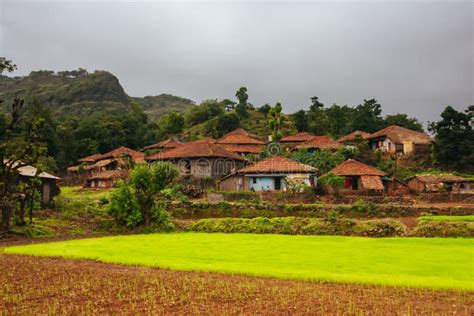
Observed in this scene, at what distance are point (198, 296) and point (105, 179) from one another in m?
49.3

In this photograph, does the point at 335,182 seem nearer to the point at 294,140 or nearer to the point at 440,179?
the point at 440,179

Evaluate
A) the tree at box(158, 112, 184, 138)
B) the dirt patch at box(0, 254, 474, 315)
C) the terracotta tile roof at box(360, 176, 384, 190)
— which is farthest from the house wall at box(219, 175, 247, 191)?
the tree at box(158, 112, 184, 138)

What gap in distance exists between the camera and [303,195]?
41.8 m

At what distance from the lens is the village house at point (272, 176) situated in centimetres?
4725

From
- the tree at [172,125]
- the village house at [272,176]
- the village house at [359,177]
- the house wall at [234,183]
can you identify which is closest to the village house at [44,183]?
the house wall at [234,183]

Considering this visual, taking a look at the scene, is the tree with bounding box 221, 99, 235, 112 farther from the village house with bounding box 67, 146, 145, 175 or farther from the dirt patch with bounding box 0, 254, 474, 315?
the dirt patch with bounding box 0, 254, 474, 315

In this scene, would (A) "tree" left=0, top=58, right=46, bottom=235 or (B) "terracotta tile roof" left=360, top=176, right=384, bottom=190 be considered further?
(B) "terracotta tile roof" left=360, top=176, right=384, bottom=190

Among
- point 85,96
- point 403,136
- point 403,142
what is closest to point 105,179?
point 403,142

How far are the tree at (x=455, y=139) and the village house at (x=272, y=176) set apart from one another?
1806 cm

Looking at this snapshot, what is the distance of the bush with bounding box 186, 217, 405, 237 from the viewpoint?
28.5m

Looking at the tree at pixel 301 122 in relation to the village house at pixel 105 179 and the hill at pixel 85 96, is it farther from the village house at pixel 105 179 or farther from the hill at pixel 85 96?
the hill at pixel 85 96

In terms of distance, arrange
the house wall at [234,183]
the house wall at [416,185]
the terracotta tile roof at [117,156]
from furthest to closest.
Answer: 1. the terracotta tile roof at [117,156]
2. the house wall at [234,183]
3. the house wall at [416,185]

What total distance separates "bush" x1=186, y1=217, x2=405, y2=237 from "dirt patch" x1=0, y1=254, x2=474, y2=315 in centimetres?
1521

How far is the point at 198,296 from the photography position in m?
12.9
